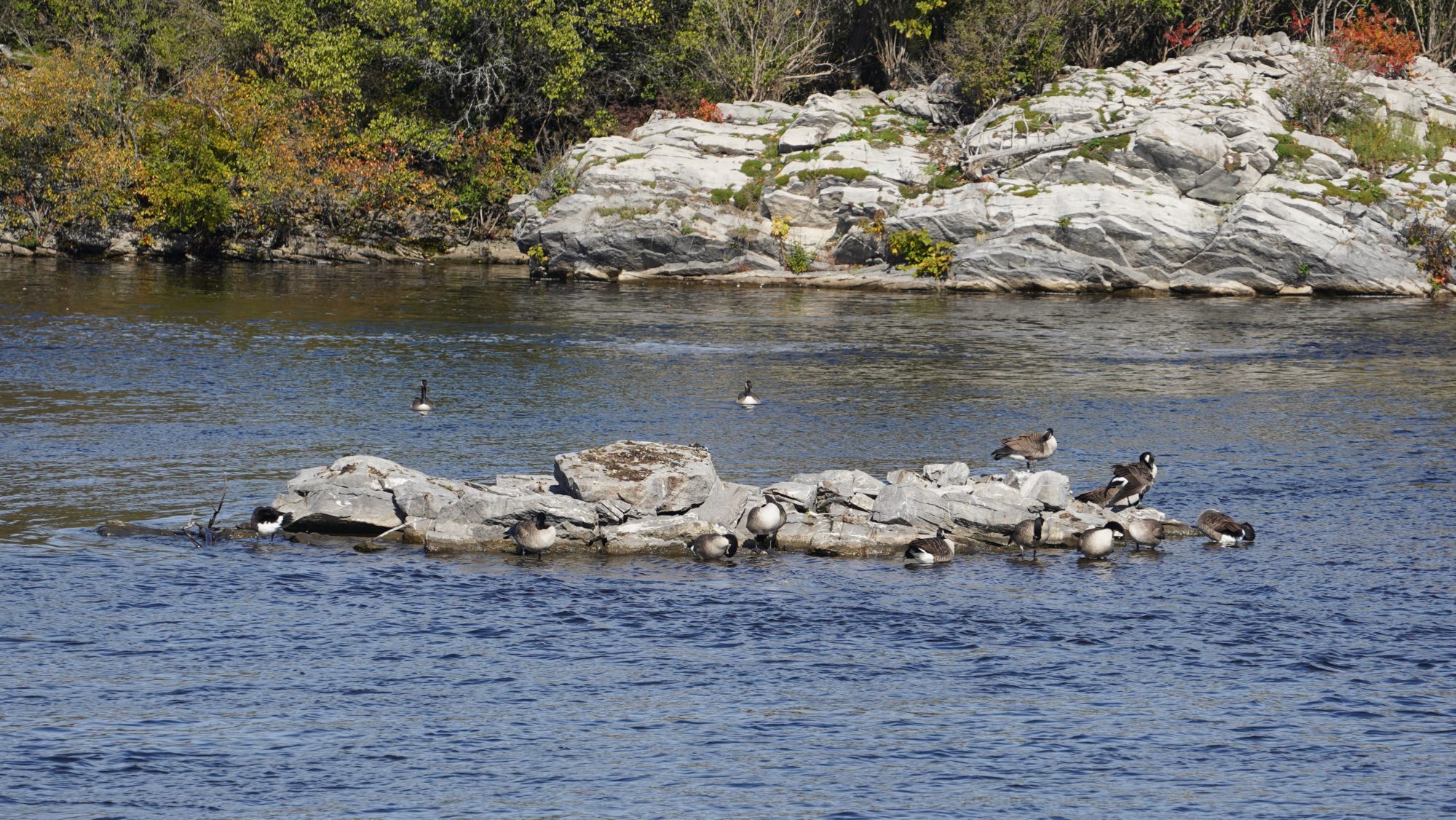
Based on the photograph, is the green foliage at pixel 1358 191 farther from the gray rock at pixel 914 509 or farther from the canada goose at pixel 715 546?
the canada goose at pixel 715 546

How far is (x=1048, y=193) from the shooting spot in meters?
53.9

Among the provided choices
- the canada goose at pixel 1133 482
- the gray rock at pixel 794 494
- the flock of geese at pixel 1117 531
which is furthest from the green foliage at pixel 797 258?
the gray rock at pixel 794 494

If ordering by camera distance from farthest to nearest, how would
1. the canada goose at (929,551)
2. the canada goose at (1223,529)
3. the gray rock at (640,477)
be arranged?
the gray rock at (640,477)
the canada goose at (1223,529)
the canada goose at (929,551)

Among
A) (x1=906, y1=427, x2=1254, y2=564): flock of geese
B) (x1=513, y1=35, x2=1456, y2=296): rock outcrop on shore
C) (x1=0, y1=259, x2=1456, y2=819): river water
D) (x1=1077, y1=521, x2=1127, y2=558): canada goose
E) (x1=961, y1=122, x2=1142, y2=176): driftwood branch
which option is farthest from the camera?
(x1=961, y1=122, x2=1142, y2=176): driftwood branch

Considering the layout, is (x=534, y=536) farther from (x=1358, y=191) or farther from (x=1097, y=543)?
(x=1358, y=191)

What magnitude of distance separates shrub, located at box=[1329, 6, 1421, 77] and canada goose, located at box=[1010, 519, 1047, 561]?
46255 millimetres

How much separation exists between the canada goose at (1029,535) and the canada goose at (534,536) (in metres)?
6.26

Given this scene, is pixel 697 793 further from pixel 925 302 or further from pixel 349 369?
pixel 925 302

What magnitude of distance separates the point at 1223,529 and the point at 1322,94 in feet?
143

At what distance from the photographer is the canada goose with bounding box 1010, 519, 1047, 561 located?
19531 mm

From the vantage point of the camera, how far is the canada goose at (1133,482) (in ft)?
69.2

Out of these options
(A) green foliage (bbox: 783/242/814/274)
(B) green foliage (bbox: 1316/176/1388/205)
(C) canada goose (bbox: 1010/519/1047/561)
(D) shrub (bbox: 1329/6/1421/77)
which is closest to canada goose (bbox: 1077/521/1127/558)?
(C) canada goose (bbox: 1010/519/1047/561)

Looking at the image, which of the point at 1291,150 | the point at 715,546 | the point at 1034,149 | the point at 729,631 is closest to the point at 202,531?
the point at 715,546

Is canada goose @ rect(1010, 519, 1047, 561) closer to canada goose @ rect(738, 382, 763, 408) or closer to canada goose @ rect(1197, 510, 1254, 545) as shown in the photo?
canada goose @ rect(1197, 510, 1254, 545)
